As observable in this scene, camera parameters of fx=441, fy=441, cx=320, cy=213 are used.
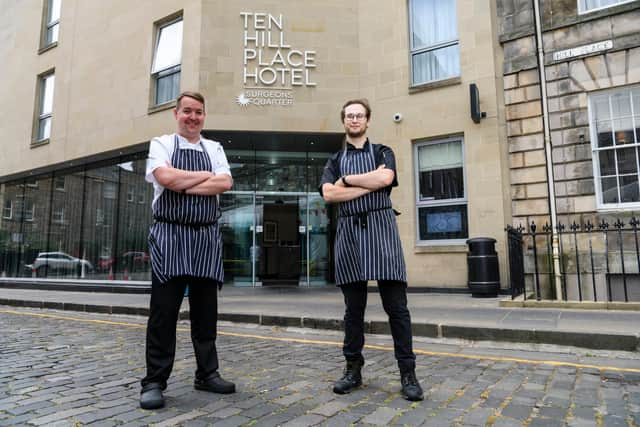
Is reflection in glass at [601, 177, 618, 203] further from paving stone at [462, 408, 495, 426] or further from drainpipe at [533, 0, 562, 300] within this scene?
paving stone at [462, 408, 495, 426]

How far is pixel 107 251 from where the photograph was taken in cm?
1330

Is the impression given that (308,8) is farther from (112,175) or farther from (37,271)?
(37,271)

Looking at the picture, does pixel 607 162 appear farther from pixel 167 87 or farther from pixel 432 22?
pixel 167 87

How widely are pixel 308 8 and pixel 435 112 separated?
4409mm

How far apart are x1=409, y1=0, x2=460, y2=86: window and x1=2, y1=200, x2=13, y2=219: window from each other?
52.7ft

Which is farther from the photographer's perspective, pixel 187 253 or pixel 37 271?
pixel 37 271

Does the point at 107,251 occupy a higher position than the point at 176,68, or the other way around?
the point at 176,68

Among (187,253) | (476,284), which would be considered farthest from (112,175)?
(187,253)

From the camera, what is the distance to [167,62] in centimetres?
1203

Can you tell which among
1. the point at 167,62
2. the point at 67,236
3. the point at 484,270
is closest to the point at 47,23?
the point at 167,62

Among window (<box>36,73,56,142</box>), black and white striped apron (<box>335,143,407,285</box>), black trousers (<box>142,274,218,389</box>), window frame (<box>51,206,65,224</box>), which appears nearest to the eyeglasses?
black and white striped apron (<box>335,143,407,285</box>)

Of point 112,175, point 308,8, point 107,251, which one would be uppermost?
point 308,8

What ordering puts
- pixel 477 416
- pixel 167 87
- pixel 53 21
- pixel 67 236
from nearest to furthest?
1. pixel 477 416
2. pixel 167 87
3. pixel 67 236
4. pixel 53 21

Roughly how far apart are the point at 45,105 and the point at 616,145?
56.6ft
